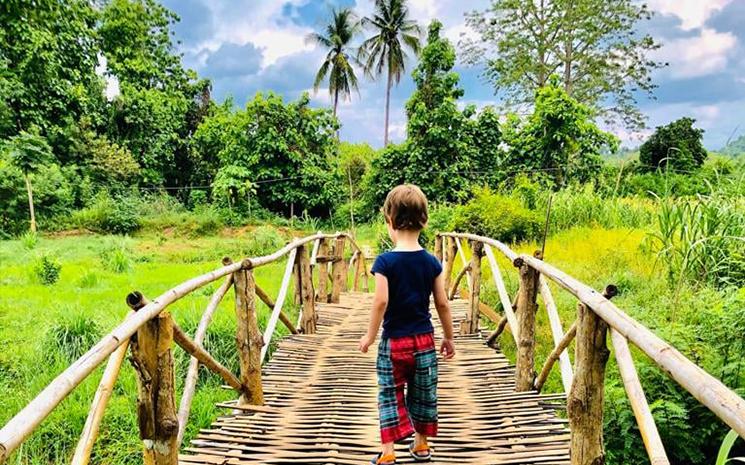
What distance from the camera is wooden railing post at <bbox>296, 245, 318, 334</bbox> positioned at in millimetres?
4844

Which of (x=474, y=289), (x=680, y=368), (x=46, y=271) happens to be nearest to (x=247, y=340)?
(x=474, y=289)

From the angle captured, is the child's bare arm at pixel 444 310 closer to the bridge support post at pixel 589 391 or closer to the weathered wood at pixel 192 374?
the bridge support post at pixel 589 391

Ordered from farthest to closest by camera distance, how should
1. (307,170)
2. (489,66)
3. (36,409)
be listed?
(489,66)
(307,170)
(36,409)

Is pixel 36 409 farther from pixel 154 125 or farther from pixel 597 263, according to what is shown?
pixel 154 125

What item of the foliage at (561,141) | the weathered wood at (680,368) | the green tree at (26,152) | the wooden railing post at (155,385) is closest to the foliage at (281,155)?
the green tree at (26,152)

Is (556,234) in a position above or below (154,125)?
below

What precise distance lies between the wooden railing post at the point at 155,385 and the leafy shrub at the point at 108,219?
16648 mm

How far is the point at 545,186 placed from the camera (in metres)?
14.9

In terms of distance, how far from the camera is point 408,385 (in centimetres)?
244

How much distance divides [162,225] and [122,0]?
11.1 metres

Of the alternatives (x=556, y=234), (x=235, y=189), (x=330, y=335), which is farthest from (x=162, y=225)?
(x=330, y=335)

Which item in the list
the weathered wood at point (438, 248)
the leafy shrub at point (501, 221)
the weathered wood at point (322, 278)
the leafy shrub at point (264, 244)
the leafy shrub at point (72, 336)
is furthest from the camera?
the leafy shrub at point (264, 244)

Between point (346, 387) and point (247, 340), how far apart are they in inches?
29.5

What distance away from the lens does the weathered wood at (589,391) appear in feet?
5.95
